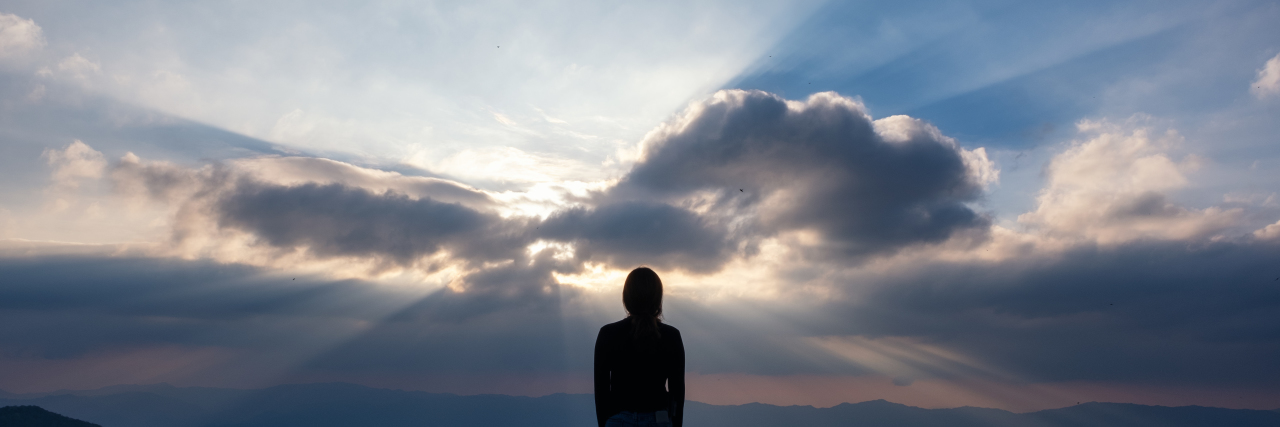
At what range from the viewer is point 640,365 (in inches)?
231

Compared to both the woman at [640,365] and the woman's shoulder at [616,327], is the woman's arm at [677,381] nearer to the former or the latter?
Answer: the woman at [640,365]

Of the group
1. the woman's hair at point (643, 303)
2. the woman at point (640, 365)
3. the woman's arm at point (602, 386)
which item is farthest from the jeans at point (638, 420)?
the woman's hair at point (643, 303)

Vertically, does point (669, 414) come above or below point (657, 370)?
below

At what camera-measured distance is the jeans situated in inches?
230

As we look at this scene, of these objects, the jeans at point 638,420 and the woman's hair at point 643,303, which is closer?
the jeans at point 638,420

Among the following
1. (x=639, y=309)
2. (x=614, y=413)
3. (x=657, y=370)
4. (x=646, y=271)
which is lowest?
(x=614, y=413)

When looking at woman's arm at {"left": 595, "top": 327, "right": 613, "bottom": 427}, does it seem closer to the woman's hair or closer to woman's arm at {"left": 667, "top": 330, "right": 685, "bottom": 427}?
the woman's hair

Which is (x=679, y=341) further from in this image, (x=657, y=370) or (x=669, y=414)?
(x=669, y=414)

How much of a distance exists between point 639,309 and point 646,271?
41 cm

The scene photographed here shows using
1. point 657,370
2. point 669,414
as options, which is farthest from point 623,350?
point 669,414

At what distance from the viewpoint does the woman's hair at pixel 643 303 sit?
5.95 m

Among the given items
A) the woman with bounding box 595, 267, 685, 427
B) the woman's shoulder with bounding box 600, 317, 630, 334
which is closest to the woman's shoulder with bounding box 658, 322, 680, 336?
Result: the woman with bounding box 595, 267, 685, 427

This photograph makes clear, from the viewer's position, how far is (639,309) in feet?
19.8

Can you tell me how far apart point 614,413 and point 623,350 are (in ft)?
2.29
